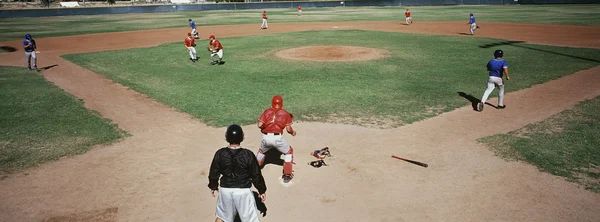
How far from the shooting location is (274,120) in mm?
6332

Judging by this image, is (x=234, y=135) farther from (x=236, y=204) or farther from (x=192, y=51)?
→ (x=192, y=51)

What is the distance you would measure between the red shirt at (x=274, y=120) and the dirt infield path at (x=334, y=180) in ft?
3.73

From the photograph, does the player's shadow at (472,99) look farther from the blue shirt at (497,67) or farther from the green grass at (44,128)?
the green grass at (44,128)

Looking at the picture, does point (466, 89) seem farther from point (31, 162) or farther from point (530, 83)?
point (31, 162)

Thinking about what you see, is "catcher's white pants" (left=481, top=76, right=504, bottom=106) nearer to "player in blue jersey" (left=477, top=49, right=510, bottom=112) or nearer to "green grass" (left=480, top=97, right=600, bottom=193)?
"player in blue jersey" (left=477, top=49, right=510, bottom=112)

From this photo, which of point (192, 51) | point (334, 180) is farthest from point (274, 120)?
point (192, 51)

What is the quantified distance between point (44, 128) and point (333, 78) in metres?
10.2

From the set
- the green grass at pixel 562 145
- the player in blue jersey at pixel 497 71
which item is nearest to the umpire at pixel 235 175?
the green grass at pixel 562 145

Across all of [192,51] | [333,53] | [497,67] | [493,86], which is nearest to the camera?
[497,67]

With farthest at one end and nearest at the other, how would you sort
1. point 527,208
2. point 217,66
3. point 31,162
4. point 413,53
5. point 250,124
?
1. point 413,53
2. point 217,66
3. point 250,124
4. point 31,162
5. point 527,208

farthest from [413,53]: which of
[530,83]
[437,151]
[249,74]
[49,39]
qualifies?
[49,39]

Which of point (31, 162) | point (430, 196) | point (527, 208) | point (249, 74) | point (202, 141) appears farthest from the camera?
point (249, 74)

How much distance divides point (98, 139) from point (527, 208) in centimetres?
954

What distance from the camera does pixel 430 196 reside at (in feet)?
20.2
